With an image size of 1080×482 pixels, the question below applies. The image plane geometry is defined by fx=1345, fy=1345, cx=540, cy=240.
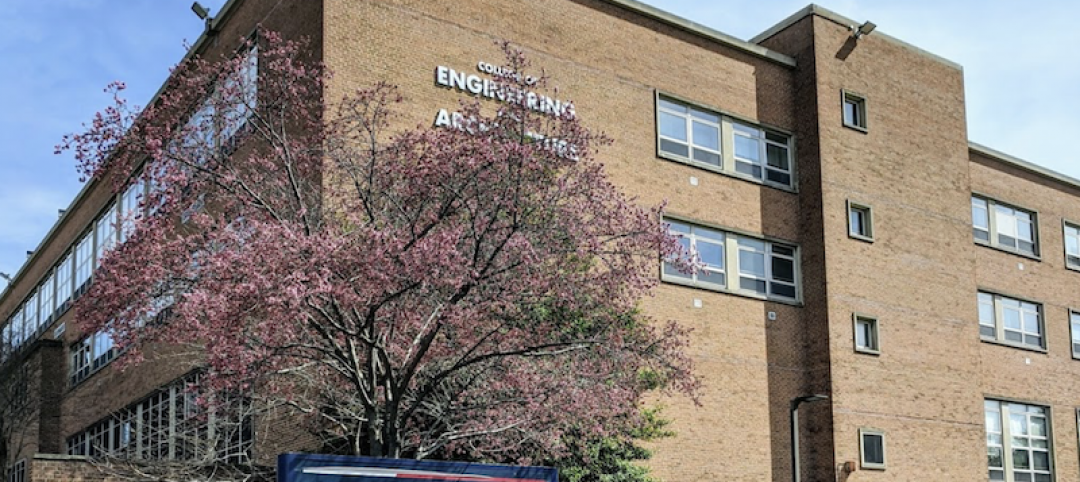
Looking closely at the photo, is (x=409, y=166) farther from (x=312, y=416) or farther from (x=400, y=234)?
(x=312, y=416)

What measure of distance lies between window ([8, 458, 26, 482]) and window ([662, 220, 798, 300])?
2411 cm

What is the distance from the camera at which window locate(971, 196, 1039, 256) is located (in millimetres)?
40562

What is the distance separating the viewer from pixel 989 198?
40938mm

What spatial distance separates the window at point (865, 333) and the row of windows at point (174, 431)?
1481 cm

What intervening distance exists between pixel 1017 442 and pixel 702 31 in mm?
15806

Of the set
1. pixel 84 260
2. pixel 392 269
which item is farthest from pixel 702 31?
pixel 84 260

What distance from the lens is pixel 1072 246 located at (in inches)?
1750

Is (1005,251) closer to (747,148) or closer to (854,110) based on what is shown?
(854,110)

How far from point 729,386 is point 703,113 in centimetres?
668

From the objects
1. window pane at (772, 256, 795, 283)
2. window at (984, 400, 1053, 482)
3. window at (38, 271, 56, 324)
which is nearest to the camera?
window pane at (772, 256, 795, 283)

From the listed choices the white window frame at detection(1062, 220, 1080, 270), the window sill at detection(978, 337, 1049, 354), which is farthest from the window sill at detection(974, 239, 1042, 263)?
the window sill at detection(978, 337, 1049, 354)

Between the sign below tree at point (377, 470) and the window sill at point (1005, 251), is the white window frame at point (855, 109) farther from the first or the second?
the sign below tree at point (377, 470)

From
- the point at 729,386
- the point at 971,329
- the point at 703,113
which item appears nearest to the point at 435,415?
the point at 729,386

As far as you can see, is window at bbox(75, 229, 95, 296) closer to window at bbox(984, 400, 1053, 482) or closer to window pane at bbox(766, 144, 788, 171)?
window pane at bbox(766, 144, 788, 171)
